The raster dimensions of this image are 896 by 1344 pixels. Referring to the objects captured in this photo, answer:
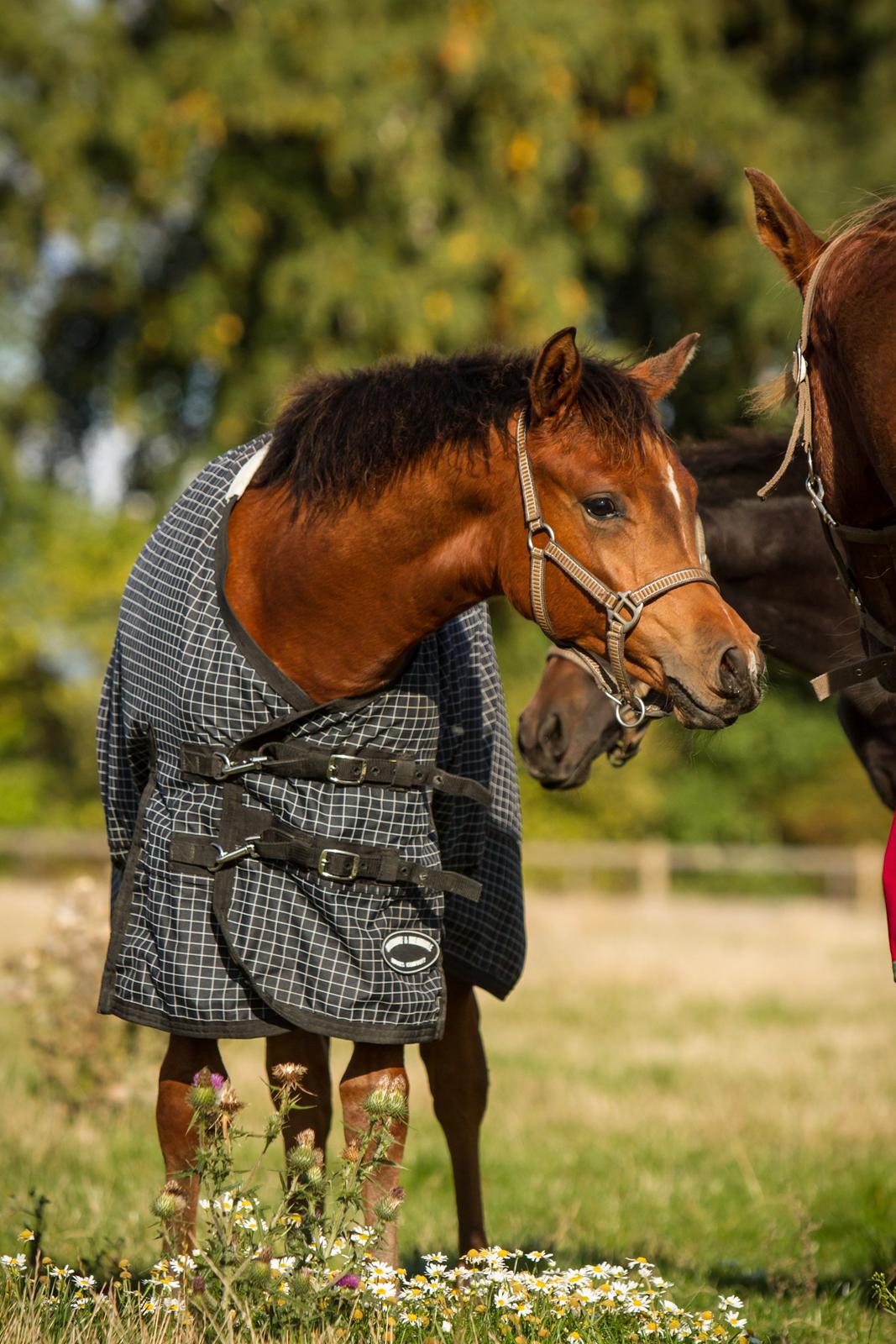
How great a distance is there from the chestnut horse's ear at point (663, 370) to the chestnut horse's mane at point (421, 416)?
0.42 feet

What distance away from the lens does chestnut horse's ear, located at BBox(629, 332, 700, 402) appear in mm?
3217

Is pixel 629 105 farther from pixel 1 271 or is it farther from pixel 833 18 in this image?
pixel 1 271

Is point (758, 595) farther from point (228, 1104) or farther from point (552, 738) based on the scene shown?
point (228, 1104)

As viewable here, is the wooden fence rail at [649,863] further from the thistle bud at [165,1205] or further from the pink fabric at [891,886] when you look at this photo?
the thistle bud at [165,1205]

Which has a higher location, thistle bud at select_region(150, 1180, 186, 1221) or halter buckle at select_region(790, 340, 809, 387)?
halter buckle at select_region(790, 340, 809, 387)

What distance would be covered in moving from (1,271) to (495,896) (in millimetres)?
15288

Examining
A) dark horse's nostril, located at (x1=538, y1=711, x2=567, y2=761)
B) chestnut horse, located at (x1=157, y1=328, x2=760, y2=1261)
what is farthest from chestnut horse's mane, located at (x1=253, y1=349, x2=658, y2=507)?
dark horse's nostril, located at (x1=538, y1=711, x2=567, y2=761)

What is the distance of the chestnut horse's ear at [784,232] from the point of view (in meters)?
3.05

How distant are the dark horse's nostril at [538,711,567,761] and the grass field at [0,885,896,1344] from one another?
1.41 meters

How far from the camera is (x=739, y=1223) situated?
14.9 ft

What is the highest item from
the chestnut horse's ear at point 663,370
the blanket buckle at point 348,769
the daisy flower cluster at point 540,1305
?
the chestnut horse's ear at point 663,370

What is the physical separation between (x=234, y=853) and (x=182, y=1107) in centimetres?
57

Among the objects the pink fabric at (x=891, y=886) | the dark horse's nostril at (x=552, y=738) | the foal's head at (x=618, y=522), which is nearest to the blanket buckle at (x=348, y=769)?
the foal's head at (x=618, y=522)

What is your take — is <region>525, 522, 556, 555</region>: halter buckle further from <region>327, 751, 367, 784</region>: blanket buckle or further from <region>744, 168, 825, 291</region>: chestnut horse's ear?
<region>744, 168, 825, 291</region>: chestnut horse's ear
